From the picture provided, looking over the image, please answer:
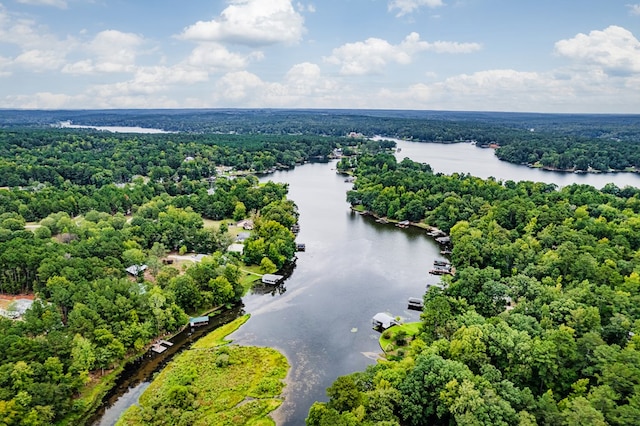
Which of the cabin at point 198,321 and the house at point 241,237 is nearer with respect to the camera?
the cabin at point 198,321

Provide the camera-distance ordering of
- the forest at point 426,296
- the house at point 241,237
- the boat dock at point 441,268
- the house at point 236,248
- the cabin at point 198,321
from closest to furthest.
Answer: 1. the forest at point 426,296
2. the cabin at point 198,321
3. the boat dock at point 441,268
4. the house at point 236,248
5. the house at point 241,237

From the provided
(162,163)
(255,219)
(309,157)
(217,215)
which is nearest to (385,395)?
(255,219)

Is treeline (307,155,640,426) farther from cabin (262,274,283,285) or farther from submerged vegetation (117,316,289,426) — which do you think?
cabin (262,274,283,285)

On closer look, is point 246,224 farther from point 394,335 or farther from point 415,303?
point 394,335

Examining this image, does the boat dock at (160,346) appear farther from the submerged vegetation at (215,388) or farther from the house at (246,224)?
the house at (246,224)

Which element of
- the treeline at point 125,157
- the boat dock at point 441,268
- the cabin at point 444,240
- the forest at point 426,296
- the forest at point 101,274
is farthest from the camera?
the treeline at point 125,157

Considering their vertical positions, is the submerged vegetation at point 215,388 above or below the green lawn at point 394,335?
below

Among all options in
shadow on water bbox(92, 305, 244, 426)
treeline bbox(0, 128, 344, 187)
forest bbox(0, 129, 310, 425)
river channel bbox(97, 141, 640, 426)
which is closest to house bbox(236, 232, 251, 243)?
forest bbox(0, 129, 310, 425)

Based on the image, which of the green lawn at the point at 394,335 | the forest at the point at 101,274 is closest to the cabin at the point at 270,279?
the forest at the point at 101,274
